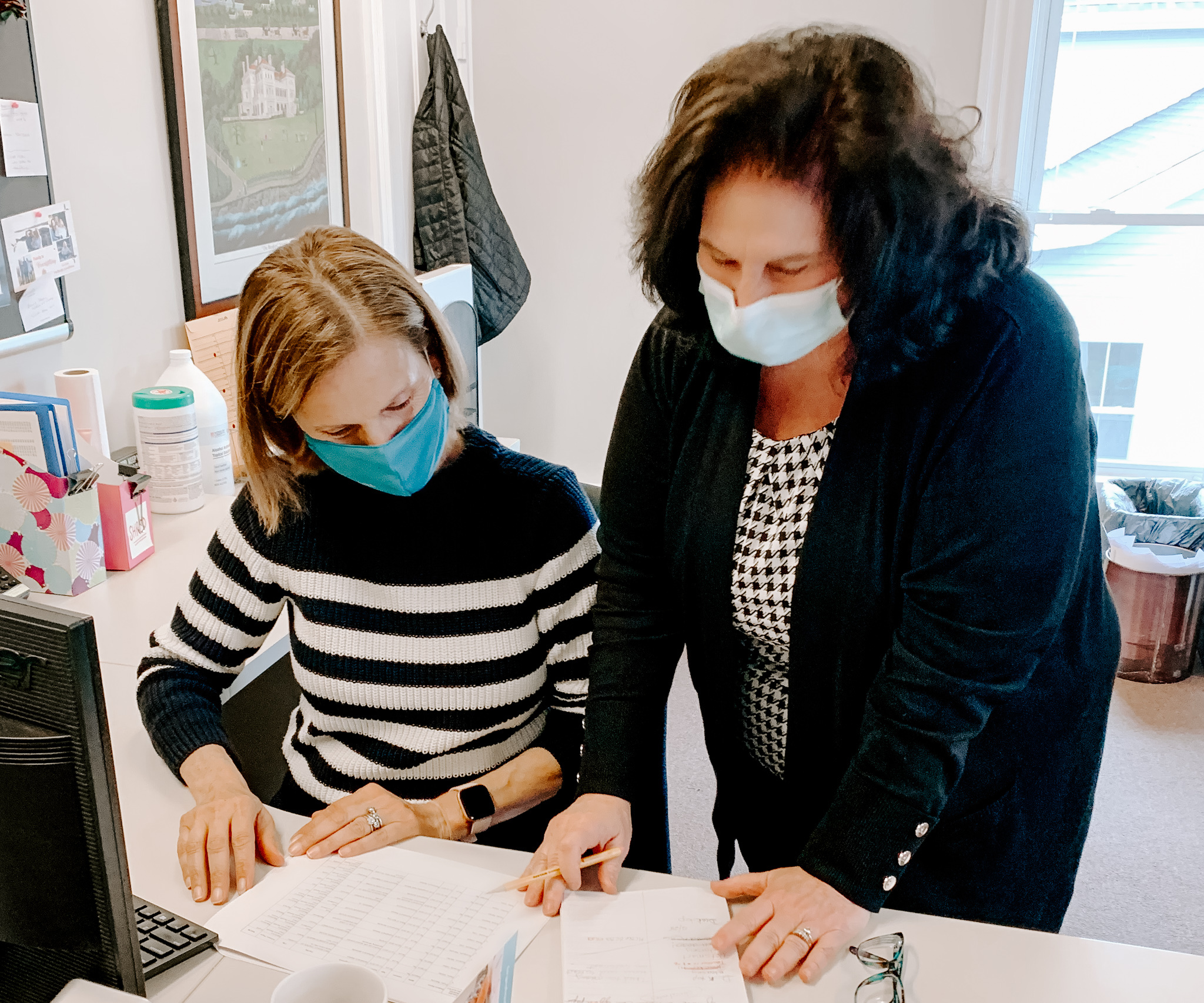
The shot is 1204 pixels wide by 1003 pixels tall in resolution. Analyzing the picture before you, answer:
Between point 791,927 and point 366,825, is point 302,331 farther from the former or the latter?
point 791,927

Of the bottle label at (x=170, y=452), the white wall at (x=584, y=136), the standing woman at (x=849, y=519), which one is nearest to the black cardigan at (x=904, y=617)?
the standing woman at (x=849, y=519)

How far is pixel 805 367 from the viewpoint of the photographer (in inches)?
42.3

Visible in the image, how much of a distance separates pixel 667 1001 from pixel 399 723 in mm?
491

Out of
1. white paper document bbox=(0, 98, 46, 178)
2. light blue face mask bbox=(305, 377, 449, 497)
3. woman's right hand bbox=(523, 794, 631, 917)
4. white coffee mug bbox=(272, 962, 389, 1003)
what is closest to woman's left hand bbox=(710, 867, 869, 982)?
woman's right hand bbox=(523, 794, 631, 917)

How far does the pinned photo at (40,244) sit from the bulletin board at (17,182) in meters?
0.01

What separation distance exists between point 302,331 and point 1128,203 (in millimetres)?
2728

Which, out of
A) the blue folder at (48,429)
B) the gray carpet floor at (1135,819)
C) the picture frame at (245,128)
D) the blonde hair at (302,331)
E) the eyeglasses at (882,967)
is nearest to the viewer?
the eyeglasses at (882,967)

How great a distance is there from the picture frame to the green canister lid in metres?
0.33

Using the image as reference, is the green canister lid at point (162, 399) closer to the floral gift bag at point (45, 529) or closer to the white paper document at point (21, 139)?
the floral gift bag at point (45, 529)

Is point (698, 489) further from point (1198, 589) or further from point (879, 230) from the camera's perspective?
point (1198, 589)

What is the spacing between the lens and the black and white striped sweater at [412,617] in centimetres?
122

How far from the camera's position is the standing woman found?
2.94 ft

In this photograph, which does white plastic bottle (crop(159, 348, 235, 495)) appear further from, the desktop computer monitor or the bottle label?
the desktop computer monitor

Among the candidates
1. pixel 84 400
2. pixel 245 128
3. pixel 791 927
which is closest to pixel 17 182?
pixel 84 400
